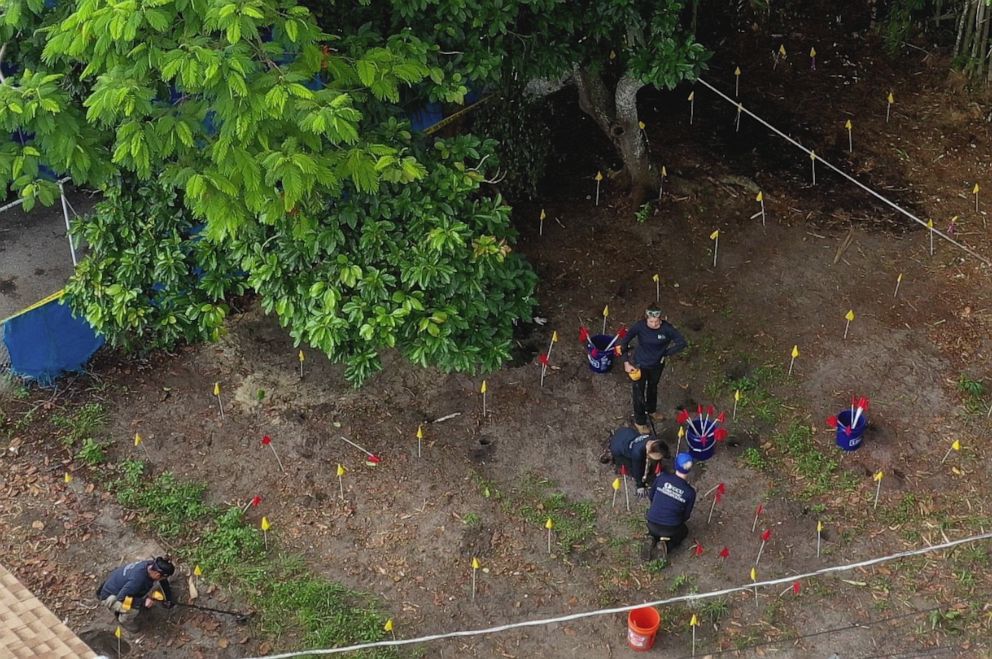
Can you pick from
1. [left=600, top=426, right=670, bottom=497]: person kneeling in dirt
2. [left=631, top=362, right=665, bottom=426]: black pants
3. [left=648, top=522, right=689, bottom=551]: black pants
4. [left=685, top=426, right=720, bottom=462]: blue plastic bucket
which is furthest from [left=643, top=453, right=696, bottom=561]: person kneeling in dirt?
[left=631, top=362, right=665, bottom=426]: black pants

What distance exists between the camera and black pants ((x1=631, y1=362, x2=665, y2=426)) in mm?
8438

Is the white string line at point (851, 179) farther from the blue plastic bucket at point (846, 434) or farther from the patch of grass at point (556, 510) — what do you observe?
the patch of grass at point (556, 510)

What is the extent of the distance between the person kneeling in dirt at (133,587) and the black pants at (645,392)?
3.99m

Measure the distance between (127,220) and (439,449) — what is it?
3.28 m

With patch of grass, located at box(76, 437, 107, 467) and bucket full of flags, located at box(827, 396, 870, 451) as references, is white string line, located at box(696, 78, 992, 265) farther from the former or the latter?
patch of grass, located at box(76, 437, 107, 467)

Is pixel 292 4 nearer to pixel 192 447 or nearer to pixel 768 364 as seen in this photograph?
pixel 192 447

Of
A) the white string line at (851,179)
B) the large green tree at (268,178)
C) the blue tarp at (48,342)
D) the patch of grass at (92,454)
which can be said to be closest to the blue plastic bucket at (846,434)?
the large green tree at (268,178)

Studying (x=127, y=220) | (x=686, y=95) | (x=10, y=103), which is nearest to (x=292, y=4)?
(x=10, y=103)

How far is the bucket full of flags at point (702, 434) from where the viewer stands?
27.2ft

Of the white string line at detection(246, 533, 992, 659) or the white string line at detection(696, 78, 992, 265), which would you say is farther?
the white string line at detection(696, 78, 992, 265)

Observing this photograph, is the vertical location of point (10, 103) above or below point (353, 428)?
above

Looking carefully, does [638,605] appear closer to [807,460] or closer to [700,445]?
[700,445]

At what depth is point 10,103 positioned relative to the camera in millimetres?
5754

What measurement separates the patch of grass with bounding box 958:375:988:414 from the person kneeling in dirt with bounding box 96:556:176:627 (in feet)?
22.4
